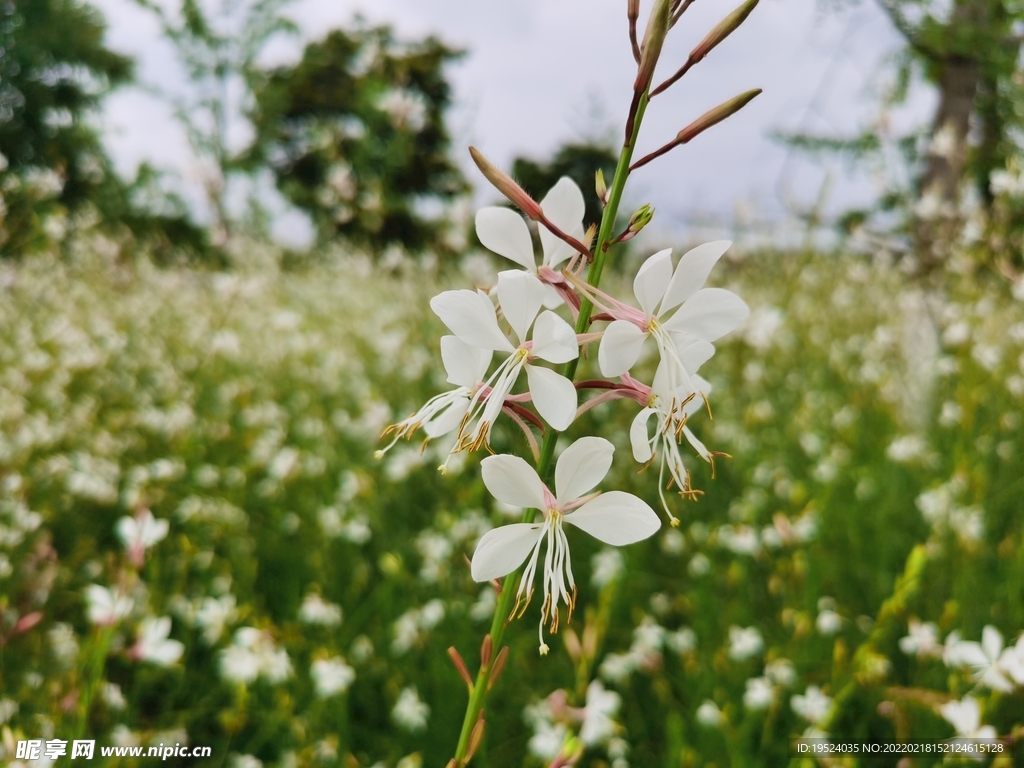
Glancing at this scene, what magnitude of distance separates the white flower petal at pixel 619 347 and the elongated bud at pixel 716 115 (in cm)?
16

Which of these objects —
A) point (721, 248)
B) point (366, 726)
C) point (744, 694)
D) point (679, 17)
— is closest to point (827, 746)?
point (744, 694)

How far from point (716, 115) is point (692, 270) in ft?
0.41

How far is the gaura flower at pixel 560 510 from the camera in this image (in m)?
0.57

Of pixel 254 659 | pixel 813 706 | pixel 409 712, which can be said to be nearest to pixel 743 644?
pixel 813 706

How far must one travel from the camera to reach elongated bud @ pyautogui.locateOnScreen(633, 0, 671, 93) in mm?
542

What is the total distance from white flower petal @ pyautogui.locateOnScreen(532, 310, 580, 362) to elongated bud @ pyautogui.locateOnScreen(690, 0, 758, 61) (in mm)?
247

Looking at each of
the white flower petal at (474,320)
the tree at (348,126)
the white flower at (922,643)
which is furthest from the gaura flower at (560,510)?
the tree at (348,126)

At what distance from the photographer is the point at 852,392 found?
3961 millimetres

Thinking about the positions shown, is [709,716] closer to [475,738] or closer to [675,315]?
[475,738]

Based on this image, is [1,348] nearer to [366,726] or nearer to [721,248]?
[366,726]

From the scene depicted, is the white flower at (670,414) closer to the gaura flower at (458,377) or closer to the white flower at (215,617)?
the gaura flower at (458,377)

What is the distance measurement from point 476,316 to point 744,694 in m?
1.48

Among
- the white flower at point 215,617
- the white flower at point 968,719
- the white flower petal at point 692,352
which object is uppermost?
the white flower at point 215,617

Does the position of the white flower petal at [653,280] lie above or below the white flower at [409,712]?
below
